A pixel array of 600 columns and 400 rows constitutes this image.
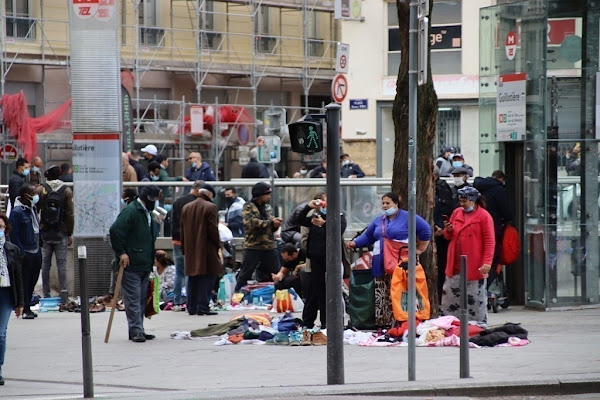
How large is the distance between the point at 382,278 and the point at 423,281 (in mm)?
618

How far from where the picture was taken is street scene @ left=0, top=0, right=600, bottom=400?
10.6m

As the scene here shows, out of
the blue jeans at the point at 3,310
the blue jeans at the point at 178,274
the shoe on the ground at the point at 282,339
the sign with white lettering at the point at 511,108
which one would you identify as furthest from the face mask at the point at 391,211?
the blue jeans at the point at 178,274

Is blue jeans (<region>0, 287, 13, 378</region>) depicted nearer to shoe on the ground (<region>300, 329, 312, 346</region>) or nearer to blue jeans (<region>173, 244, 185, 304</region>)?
shoe on the ground (<region>300, 329, 312, 346</region>)

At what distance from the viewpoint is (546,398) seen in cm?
1031

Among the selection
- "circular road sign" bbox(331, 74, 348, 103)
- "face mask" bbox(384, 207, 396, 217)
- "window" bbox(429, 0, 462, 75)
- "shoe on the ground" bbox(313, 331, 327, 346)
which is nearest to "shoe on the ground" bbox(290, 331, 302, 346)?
"shoe on the ground" bbox(313, 331, 327, 346)

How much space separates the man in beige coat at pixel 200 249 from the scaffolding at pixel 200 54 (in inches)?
821

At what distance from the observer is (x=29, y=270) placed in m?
17.1

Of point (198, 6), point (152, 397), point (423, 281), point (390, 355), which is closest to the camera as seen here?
point (152, 397)

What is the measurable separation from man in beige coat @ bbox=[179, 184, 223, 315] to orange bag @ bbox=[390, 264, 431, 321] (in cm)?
416

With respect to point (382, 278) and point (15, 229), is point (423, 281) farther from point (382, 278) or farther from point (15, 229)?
point (15, 229)

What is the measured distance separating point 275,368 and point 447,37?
27.9m

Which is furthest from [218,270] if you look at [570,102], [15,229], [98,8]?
[570,102]

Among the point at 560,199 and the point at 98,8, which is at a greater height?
the point at 98,8

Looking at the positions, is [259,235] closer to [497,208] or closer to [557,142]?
[497,208]
